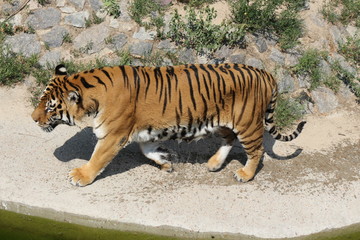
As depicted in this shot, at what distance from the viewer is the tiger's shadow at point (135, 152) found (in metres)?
6.23

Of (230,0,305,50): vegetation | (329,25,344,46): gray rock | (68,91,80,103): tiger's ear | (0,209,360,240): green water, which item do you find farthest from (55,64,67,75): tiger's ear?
(329,25,344,46): gray rock

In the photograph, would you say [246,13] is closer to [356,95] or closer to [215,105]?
[356,95]

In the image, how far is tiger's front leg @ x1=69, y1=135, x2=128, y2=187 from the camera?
5.53m

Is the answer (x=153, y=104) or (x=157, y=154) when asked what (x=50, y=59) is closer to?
(x=157, y=154)

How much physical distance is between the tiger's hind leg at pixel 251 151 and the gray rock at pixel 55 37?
3.41 meters

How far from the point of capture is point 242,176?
6.05 metres

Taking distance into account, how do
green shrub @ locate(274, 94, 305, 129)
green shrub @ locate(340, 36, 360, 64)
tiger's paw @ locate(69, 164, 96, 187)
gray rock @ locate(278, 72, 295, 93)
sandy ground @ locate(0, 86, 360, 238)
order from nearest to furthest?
Result: sandy ground @ locate(0, 86, 360, 238) → tiger's paw @ locate(69, 164, 96, 187) → green shrub @ locate(274, 94, 305, 129) → gray rock @ locate(278, 72, 295, 93) → green shrub @ locate(340, 36, 360, 64)

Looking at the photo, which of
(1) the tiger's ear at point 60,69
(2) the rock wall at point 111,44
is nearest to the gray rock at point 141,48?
(2) the rock wall at point 111,44

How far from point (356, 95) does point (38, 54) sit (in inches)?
184

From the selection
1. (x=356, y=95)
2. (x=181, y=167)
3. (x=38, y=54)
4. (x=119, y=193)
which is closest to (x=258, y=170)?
(x=181, y=167)

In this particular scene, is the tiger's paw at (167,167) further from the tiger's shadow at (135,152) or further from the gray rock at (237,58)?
the gray rock at (237,58)

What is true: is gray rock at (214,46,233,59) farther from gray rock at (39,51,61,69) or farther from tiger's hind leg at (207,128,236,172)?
gray rock at (39,51,61,69)

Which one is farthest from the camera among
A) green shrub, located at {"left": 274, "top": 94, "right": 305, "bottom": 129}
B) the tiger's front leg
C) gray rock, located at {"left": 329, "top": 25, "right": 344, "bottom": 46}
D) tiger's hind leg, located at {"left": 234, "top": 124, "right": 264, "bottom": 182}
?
gray rock, located at {"left": 329, "top": 25, "right": 344, "bottom": 46}

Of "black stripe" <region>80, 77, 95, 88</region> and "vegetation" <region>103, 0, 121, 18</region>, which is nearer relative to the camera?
"black stripe" <region>80, 77, 95, 88</region>
